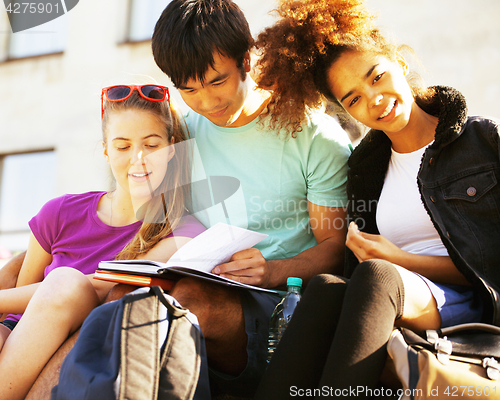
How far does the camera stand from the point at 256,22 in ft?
18.5

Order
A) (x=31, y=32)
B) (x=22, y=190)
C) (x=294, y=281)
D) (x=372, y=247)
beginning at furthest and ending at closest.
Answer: (x=31, y=32) → (x=22, y=190) → (x=294, y=281) → (x=372, y=247)

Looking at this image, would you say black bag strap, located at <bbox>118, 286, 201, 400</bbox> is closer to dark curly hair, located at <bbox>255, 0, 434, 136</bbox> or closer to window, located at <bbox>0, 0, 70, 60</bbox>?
dark curly hair, located at <bbox>255, 0, 434, 136</bbox>

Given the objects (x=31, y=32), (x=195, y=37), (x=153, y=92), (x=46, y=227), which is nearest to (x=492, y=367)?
(x=195, y=37)

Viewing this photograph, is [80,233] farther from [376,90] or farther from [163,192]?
[376,90]

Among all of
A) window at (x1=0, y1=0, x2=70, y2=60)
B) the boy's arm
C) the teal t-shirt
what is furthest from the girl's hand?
window at (x1=0, y1=0, x2=70, y2=60)

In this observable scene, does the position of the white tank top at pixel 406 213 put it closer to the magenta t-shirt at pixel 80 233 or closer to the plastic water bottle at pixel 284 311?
the plastic water bottle at pixel 284 311

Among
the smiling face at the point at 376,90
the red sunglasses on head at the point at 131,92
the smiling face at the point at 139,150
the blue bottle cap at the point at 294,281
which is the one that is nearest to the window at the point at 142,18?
the red sunglasses on head at the point at 131,92

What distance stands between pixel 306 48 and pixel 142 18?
5098mm

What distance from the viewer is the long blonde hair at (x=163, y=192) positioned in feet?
5.93

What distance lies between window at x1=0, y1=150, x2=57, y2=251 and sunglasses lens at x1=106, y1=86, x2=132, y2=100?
4.33 metres

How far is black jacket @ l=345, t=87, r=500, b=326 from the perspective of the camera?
4.63 feet

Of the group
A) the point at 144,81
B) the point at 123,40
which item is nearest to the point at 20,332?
the point at 144,81

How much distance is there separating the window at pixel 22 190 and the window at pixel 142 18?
1959 millimetres

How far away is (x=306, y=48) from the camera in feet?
6.22
